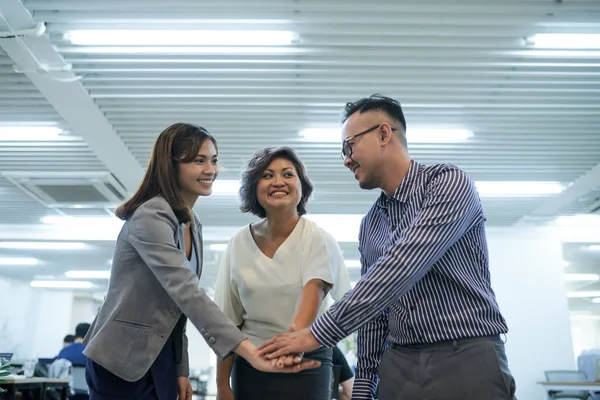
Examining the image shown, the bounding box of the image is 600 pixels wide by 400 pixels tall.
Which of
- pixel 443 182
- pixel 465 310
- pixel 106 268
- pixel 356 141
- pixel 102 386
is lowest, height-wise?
pixel 102 386

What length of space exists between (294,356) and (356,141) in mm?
752

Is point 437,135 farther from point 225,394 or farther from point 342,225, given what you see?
point 225,394

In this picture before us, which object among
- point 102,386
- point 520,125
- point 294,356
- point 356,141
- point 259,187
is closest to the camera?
point 102,386

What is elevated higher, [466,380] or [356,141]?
[356,141]

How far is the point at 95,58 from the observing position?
477cm

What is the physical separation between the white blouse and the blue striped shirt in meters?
0.37

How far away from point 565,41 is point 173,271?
4.00 m

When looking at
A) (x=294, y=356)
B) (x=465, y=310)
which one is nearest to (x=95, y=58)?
(x=294, y=356)

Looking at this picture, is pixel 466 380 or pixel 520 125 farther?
pixel 520 125

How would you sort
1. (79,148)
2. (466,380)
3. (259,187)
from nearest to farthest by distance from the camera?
(466,380) → (259,187) → (79,148)

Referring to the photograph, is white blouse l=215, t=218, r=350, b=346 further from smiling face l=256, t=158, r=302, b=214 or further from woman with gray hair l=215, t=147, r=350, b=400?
smiling face l=256, t=158, r=302, b=214

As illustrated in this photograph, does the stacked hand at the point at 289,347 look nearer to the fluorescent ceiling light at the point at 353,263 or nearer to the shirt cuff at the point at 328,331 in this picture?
the shirt cuff at the point at 328,331

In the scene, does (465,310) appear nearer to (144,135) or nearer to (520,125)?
(520,125)

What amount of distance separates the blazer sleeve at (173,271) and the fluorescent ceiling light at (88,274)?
14.3 meters
